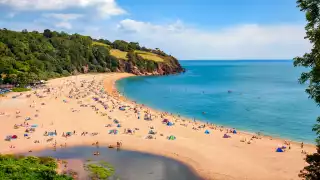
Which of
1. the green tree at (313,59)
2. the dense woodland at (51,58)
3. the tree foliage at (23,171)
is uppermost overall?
the dense woodland at (51,58)

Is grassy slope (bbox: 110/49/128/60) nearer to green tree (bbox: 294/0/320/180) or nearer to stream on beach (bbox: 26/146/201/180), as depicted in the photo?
stream on beach (bbox: 26/146/201/180)

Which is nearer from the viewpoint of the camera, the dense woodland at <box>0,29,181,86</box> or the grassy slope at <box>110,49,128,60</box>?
the dense woodland at <box>0,29,181,86</box>

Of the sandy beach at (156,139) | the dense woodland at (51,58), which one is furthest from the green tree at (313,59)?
the dense woodland at (51,58)

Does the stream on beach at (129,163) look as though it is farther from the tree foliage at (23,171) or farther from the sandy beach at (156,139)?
the tree foliage at (23,171)

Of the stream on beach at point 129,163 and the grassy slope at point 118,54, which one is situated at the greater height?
the grassy slope at point 118,54

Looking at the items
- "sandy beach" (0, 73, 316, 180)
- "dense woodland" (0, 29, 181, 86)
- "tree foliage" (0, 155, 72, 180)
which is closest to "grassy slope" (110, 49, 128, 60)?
"dense woodland" (0, 29, 181, 86)

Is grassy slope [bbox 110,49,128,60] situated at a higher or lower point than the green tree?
higher

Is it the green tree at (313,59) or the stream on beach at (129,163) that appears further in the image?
the stream on beach at (129,163)
